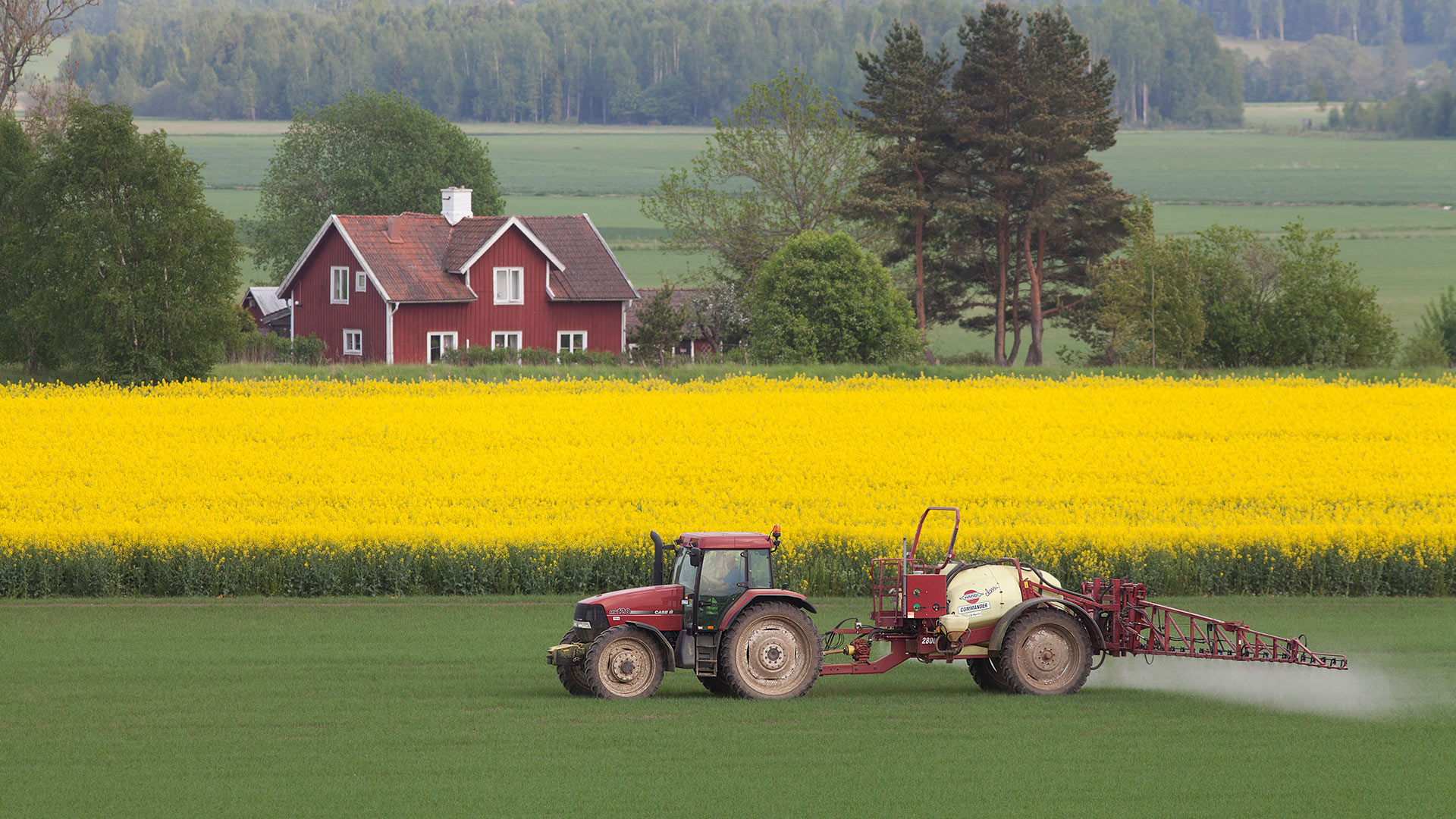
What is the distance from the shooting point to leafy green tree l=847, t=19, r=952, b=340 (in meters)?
69.1

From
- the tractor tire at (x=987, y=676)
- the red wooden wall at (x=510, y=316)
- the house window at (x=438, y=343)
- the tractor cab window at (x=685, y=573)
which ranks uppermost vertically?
the red wooden wall at (x=510, y=316)

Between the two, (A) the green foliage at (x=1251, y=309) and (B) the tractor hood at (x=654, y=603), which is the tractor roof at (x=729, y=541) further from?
(A) the green foliage at (x=1251, y=309)

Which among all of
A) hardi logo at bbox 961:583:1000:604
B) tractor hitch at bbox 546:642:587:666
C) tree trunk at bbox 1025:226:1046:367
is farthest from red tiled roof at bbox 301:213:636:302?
hardi logo at bbox 961:583:1000:604

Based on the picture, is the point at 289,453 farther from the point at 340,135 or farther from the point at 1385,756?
the point at 340,135

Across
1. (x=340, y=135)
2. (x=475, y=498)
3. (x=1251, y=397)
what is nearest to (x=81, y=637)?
(x=475, y=498)

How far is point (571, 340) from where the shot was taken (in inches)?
2623

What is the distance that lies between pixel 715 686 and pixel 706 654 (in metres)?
0.72

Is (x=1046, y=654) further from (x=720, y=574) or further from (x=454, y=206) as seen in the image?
(x=454, y=206)

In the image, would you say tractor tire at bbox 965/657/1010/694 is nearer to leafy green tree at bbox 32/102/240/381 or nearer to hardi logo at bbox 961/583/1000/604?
hardi logo at bbox 961/583/1000/604

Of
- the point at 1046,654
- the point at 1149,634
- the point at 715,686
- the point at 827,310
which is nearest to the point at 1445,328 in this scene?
the point at 827,310

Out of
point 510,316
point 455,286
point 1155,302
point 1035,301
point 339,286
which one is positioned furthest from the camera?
point 1035,301

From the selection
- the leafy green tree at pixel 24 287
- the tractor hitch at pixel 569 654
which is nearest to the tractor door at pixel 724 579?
the tractor hitch at pixel 569 654

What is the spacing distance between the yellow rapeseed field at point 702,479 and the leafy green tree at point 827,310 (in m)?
14.6

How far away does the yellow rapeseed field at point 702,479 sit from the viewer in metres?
23.7
